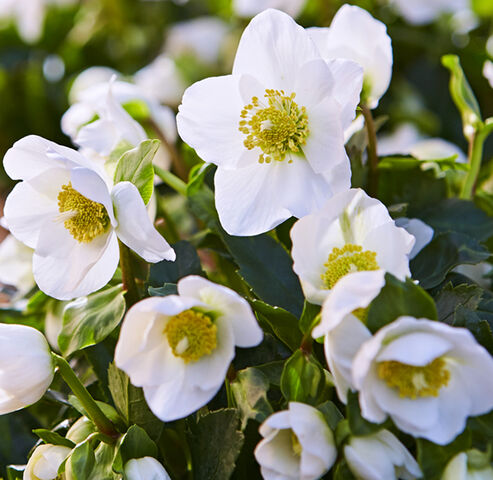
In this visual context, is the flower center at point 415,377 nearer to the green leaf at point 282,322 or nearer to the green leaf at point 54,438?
the green leaf at point 282,322

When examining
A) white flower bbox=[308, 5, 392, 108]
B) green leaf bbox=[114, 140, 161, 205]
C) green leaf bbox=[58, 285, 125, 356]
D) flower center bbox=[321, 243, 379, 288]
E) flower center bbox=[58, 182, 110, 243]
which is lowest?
green leaf bbox=[58, 285, 125, 356]

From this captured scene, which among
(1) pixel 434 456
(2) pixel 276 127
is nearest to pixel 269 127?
(2) pixel 276 127

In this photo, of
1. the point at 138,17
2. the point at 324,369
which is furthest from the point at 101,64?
the point at 324,369

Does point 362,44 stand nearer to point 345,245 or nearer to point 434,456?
point 345,245

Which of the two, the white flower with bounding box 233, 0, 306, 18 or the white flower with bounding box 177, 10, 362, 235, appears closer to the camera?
the white flower with bounding box 177, 10, 362, 235

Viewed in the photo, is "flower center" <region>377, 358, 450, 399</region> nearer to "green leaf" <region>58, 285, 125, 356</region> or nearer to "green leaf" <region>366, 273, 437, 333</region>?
"green leaf" <region>366, 273, 437, 333</region>

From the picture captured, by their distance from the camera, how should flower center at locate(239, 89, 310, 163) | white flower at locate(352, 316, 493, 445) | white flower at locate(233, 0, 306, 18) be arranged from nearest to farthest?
1. white flower at locate(352, 316, 493, 445)
2. flower center at locate(239, 89, 310, 163)
3. white flower at locate(233, 0, 306, 18)

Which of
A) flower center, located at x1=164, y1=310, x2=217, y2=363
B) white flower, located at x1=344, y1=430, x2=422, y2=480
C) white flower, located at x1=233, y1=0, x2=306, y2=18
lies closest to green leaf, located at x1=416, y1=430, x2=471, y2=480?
white flower, located at x1=344, y1=430, x2=422, y2=480

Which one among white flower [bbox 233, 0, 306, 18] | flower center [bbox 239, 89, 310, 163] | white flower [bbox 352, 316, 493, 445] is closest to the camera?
white flower [bbox 352, 316, 493, 445]

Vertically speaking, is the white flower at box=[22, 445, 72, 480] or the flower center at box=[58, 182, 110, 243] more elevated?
the flower center at box=[58, 182, 110, 243]
